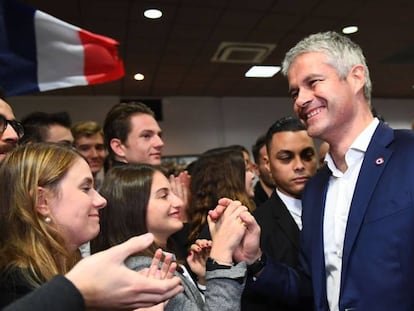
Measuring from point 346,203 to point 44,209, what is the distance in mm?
923

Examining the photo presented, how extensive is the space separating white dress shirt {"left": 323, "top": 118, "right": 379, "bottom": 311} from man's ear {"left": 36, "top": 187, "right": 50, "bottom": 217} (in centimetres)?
87

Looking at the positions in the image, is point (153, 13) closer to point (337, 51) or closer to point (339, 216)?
point (337, 51)

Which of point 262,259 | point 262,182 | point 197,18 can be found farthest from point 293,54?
point 197,18

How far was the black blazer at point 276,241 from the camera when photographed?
61.5 inches

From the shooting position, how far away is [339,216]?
1.30 meters

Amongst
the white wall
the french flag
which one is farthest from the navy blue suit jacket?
the white wall

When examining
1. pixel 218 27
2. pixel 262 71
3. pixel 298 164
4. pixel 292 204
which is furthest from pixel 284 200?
pixel 262 71

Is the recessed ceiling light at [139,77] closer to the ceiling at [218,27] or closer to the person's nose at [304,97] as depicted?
the ceiling at [218,27]

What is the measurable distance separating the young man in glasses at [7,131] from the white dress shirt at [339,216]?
3.86 ft

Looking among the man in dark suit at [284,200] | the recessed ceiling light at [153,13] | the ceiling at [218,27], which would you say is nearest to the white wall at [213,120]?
the ceiling at [218,27]

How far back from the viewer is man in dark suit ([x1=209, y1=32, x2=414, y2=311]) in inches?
43.6

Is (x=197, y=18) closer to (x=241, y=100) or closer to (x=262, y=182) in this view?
(x=262, y=182)

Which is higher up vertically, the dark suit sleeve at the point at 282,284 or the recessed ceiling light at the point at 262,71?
the recessed ceiling light at the point at 262,71

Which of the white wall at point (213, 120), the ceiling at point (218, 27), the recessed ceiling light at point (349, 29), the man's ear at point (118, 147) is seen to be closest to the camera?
the man's ear at point (118, 147)
